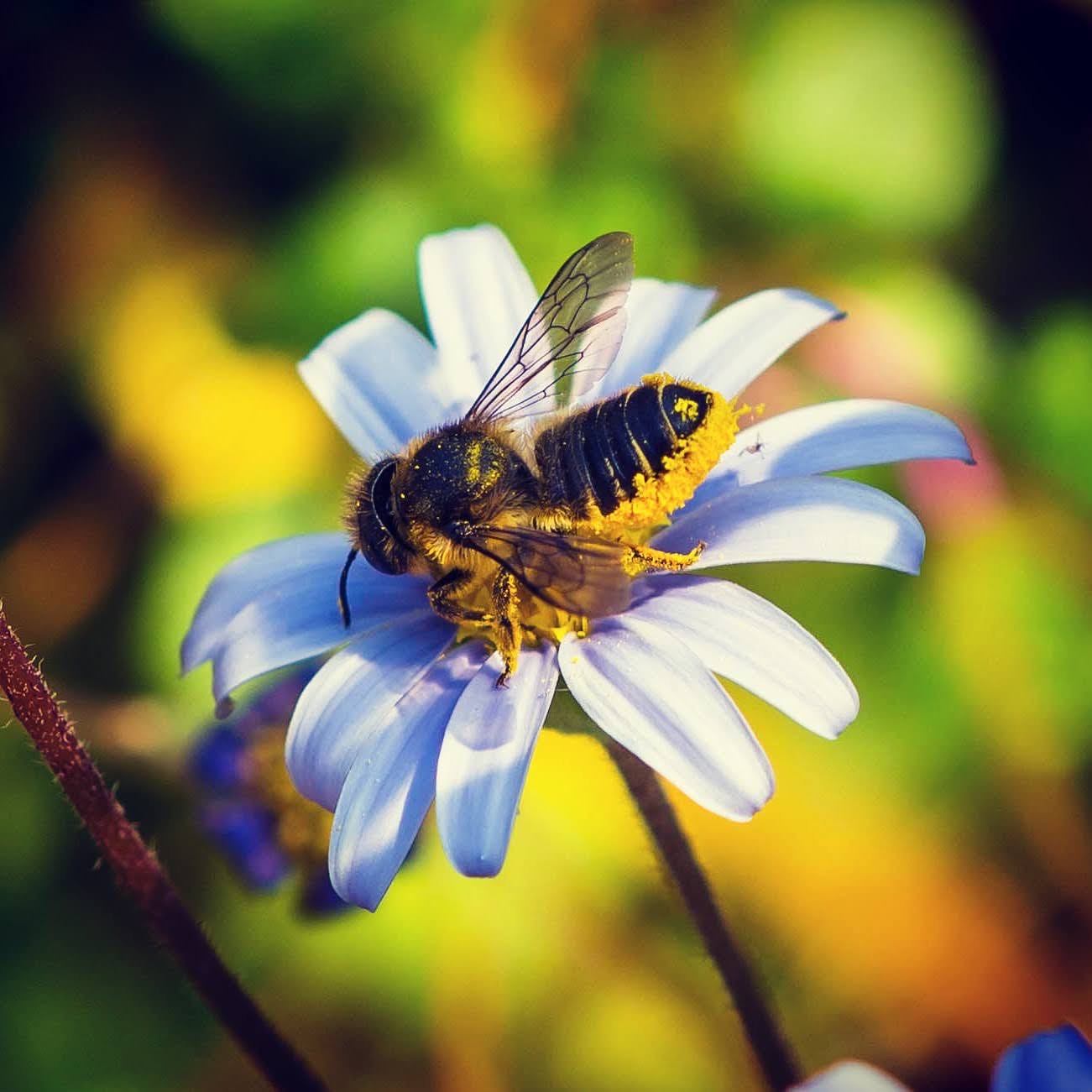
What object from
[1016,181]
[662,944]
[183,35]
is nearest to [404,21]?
[183,35]

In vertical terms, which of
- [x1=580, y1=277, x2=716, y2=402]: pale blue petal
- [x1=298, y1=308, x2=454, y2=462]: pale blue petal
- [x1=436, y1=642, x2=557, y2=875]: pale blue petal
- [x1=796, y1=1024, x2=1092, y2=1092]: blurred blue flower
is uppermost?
[x1=298, y1=308, x2=454, y2=462]: pale blue petal

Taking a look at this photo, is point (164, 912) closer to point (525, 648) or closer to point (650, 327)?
point (525, 648)

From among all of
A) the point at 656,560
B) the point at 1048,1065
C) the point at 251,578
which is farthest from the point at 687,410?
the point at 1048,1065

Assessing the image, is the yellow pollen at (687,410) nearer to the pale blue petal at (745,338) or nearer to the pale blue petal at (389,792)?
the pale blue petal at (745,338)

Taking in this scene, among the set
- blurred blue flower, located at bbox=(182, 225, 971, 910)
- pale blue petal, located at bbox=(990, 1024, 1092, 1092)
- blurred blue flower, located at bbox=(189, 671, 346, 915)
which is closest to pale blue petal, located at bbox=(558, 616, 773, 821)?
blurred blue flower, located at bbox=(182, 225, 971, 910)

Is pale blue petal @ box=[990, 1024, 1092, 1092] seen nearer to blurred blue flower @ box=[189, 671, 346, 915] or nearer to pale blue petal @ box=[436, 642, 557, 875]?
pale blue petal @ box=[436, 642, 557, 875]
